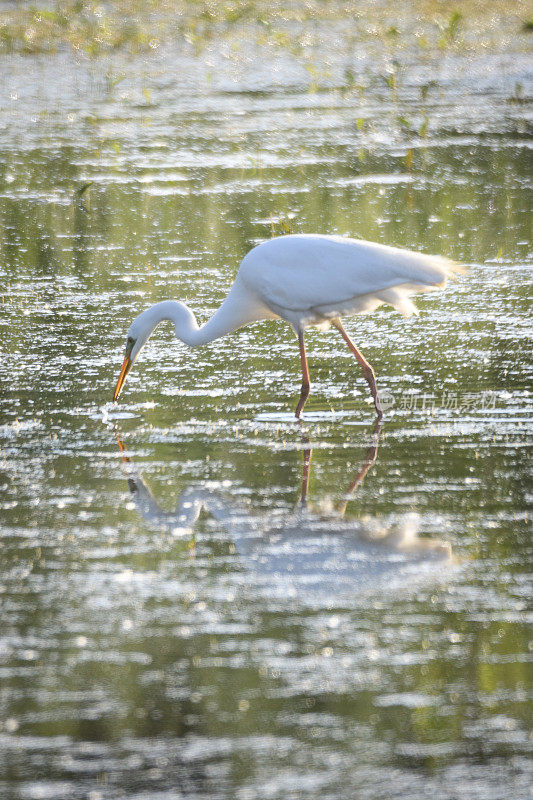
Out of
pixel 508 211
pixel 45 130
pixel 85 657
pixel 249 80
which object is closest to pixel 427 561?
pixel 85 657

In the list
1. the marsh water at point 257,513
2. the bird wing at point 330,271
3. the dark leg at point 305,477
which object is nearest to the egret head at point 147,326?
the marsh water at point 257,513

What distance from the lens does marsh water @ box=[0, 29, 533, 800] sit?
12.4 feet

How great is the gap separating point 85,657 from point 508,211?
824 centimetres

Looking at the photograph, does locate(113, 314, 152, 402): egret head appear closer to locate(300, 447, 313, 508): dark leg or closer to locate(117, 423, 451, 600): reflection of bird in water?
locate(300, 447, 313, 508): dark leg

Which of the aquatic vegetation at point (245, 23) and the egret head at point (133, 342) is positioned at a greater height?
the aquatic vegetation at point (245, 23)

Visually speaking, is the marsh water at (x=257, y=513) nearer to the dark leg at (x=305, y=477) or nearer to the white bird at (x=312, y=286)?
the dark leg at (x=305, y=477)

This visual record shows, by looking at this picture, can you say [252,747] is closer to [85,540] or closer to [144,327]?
[85,540]

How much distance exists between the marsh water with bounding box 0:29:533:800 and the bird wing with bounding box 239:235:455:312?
0.55 m

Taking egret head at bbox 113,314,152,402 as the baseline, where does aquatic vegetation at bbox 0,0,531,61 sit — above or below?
above

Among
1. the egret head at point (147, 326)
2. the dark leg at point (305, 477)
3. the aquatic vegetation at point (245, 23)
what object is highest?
the aquatic vegetation at point (245, 23)

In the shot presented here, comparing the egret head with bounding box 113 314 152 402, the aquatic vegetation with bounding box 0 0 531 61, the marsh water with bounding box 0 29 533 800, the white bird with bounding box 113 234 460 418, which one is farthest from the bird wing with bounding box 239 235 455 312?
the aquatic vegetation with bounding box 0 0 531 61

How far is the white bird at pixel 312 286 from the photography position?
7.32 meters

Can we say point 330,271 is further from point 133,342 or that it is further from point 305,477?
point 305,477

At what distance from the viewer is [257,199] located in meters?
12.6
